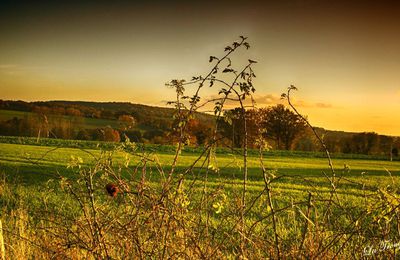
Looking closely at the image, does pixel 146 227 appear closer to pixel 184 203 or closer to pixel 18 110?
pixel 184 203

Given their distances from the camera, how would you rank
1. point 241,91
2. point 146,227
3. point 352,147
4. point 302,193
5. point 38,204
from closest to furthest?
point 241,91 < point 146,227 < point 38,204 < point 302,193 < point 352,147

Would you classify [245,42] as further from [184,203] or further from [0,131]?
[0,131]

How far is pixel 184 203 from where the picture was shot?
2811 millimetres

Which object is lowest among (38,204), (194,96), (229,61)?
(38,204)

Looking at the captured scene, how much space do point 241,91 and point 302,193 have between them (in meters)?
13.7

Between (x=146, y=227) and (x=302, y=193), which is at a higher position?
(x=146, y=227)

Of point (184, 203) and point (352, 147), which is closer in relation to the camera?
point (184, 203)

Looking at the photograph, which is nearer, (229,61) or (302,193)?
(229,61)

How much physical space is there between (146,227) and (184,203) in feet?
1.35

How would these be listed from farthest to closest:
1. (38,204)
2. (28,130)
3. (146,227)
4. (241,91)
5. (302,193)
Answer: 1. (28,130)
2. (302,193)
3. (38,204)
4. (146,227)
5. (241,91)

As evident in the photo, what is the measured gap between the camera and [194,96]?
2.93 m

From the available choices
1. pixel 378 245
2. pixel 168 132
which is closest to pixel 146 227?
pixel 168 132

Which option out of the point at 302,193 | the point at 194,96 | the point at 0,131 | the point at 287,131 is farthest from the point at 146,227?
the point at 287,131

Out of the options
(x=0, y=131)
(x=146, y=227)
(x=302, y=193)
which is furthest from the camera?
(x=0, y=131)
